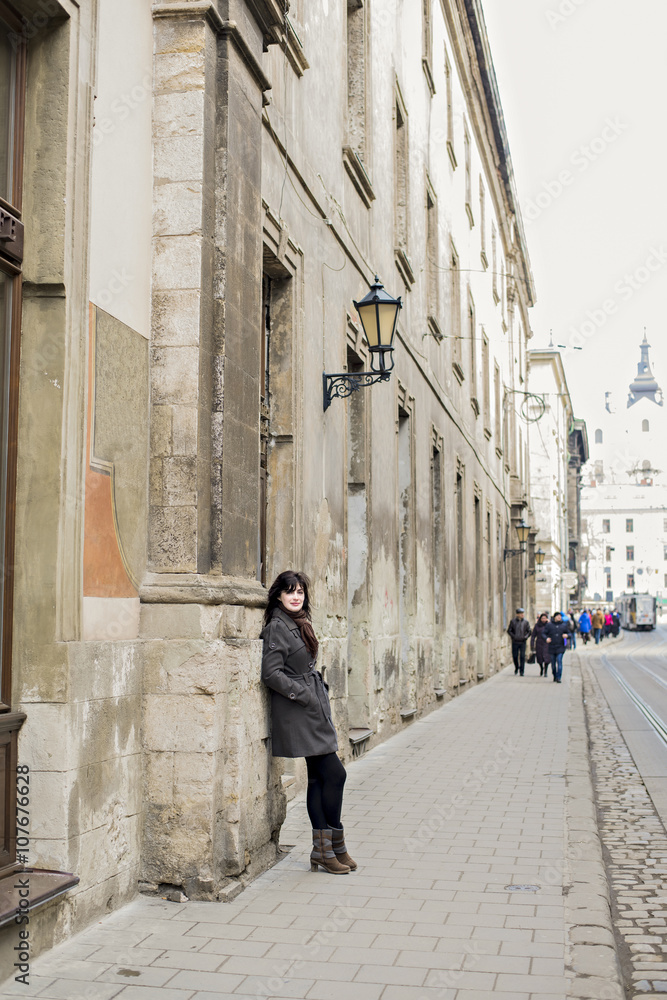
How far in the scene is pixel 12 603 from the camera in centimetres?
503

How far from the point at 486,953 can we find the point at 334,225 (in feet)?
Answer: 25.1

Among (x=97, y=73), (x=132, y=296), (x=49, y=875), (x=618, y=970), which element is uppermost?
(x=97, y=73)

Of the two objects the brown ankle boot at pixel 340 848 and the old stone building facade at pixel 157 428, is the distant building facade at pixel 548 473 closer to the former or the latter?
the old stone building facade at pixel 157 428

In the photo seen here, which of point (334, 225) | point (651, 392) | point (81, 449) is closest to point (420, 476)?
point (334, 225)

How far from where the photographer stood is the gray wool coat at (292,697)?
252 inches

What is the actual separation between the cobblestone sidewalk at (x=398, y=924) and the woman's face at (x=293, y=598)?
1565mm

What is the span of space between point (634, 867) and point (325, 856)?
83.9 inches

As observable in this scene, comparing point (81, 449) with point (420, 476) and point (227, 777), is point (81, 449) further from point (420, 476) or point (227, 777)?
point (420, 476)

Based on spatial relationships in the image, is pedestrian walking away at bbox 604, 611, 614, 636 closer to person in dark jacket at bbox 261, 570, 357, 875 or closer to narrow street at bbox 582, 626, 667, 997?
narrow street at bbox 582, 626, 667, 997

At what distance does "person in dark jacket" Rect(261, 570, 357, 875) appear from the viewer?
21.1 feet

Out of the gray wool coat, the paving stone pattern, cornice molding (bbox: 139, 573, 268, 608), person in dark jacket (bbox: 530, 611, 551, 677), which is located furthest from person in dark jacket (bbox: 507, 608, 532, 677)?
cornice molding (bbox: 139, 573, 268, 608)

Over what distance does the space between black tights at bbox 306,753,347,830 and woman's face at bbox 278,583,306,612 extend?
2.92ft

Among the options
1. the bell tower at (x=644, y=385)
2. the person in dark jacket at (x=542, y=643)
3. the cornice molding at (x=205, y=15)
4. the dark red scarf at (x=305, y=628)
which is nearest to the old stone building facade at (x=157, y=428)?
the cornice molding at (x=205, y=15)

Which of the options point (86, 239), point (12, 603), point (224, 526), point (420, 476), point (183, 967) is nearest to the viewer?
point (183, 967)
